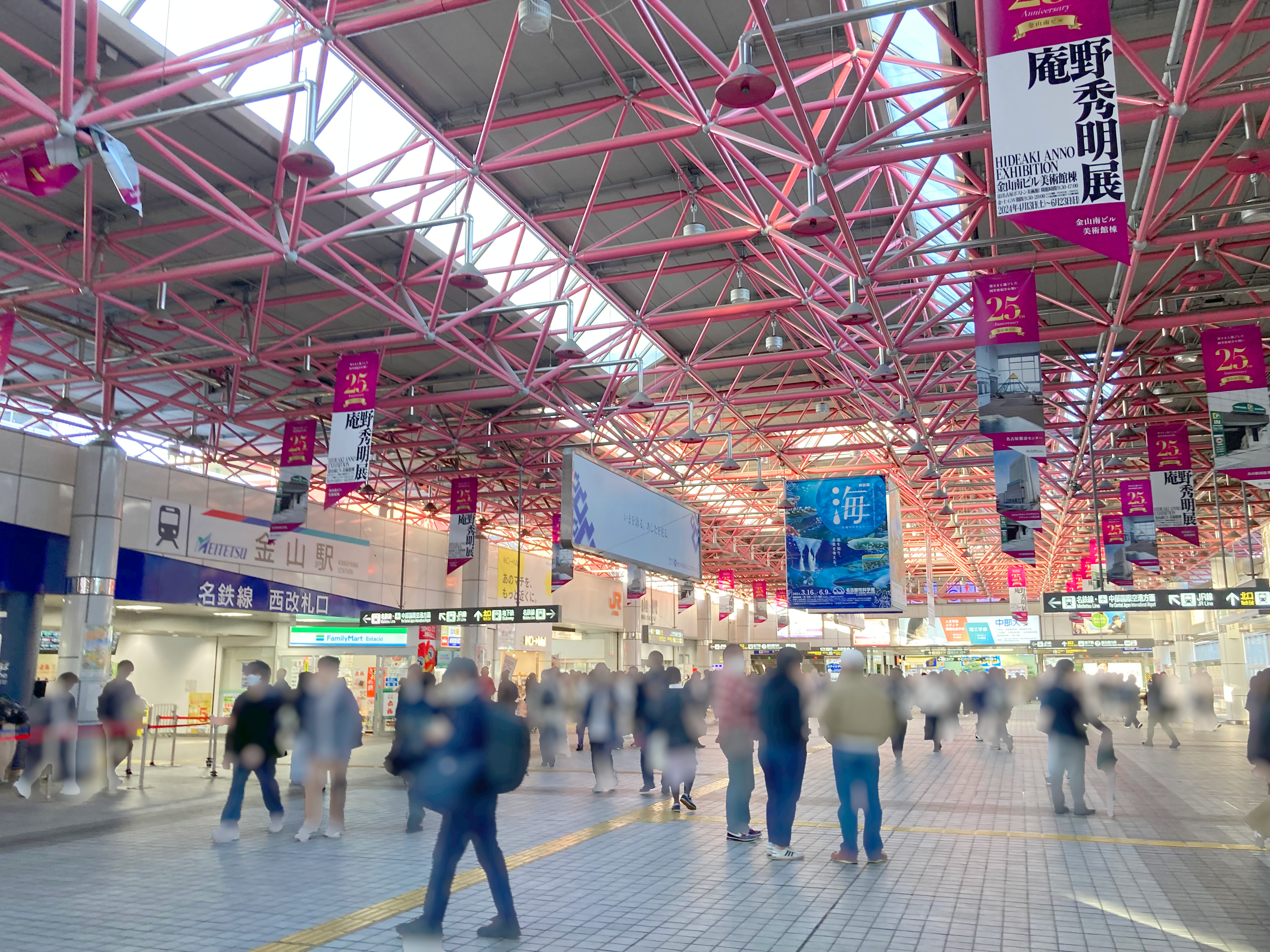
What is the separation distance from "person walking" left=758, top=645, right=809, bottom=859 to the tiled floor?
415mm

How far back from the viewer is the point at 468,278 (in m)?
14.5

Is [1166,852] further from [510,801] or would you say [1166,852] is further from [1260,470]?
[1260,470]

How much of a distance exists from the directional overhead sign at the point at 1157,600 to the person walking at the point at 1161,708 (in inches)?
101

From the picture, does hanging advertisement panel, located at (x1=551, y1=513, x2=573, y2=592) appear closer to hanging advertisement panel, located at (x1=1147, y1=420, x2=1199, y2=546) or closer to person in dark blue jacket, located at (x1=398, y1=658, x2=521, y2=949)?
hanging advertisement panel, located at (x1=1147, y1=420, x2=1199, y2=546)

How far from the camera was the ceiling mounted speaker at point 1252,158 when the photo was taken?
13.2 m

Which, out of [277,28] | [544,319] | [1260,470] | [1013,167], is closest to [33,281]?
[544,319]

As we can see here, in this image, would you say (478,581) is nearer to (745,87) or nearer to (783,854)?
(783,854)

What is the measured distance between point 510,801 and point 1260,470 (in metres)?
14.0

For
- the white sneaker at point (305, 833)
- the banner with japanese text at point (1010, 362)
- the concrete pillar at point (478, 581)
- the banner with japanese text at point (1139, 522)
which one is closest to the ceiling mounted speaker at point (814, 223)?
the banner with japanese text at point (1010, 362)

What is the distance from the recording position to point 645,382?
90.0ft

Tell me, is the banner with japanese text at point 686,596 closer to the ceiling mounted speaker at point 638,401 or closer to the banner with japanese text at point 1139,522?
the banner with japanese text at point 1139,522

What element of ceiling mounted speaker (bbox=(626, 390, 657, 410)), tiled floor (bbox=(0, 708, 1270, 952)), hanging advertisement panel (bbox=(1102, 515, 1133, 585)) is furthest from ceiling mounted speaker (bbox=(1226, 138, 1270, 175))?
hanging advertisement panel (bbox=(1102, 515, 1133, 585))

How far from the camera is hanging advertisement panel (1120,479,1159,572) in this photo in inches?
1027

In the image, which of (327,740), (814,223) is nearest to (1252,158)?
(814,223)
